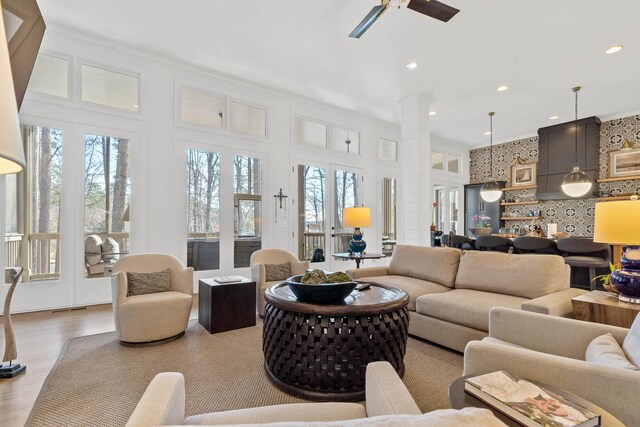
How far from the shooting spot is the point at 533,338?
1.87m

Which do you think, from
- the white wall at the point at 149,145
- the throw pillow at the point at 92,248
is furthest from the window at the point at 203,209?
the throw pillow at the point at 92,248

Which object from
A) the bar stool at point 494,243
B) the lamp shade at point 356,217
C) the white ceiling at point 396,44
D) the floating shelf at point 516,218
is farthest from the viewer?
the floating shelf at point 516,218

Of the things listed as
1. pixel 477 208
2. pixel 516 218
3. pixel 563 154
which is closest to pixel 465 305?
pixel 563 154

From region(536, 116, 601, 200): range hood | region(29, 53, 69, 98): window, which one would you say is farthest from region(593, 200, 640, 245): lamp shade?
region(536, 116, 601, 200): range hood

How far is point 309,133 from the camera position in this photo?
618 cm

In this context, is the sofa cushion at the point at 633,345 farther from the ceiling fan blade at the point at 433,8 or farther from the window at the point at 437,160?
the window at the point at 437,160

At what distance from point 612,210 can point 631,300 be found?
61 cm

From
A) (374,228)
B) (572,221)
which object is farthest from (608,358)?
(572,221)

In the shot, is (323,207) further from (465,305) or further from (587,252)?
(587,252)

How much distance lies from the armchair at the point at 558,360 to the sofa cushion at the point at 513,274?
100 cm

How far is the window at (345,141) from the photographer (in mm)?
6535

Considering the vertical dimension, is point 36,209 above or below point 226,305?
above

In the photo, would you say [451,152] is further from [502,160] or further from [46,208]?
[46,208]

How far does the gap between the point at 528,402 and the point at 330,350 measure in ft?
3.76
